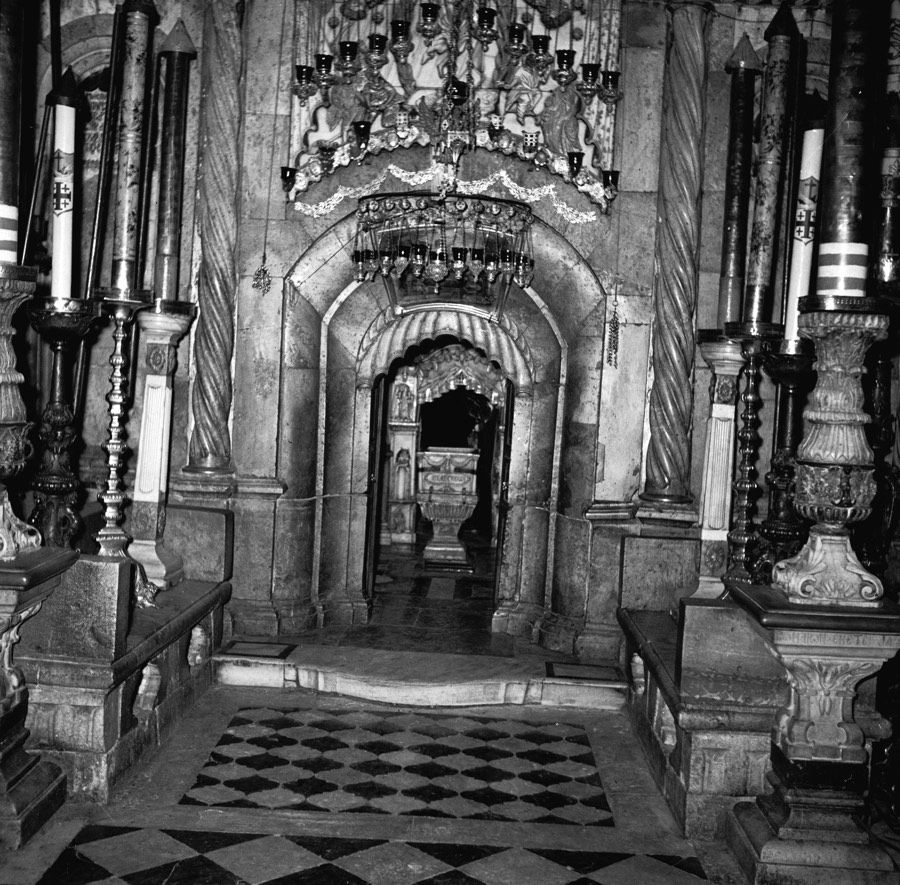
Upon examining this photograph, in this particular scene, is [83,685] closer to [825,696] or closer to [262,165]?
[825,696]

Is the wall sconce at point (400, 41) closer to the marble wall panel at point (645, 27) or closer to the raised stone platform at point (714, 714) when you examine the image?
the marble wall panel at point (645, 27)

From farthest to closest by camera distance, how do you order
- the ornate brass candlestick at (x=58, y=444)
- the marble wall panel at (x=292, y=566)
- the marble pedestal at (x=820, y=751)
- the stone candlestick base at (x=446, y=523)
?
the stone candlestick base at (x=446, y=523) < the marble wall panel at (x=292, y=566) < the ornate brass candlestick at (x=58, y=444) < the marble pedestal at (x=820, y=751)

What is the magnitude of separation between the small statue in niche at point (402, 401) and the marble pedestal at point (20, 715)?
6859mm

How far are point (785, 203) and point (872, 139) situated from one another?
1.41m

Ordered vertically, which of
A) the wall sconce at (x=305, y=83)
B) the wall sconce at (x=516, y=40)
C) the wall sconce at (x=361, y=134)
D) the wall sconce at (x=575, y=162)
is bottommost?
the wall sconce at (x=575, y=162)

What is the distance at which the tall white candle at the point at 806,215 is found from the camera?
518 cm

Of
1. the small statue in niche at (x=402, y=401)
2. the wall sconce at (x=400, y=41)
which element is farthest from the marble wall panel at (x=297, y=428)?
the small statue in niche at (x=402, y=401)

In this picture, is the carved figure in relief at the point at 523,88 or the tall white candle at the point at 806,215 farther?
the carved figure in relief at the point at 523,88

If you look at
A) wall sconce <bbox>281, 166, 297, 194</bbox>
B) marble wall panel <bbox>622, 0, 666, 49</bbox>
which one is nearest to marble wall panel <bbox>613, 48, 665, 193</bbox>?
marble wall panel <bbox>622, 0, 666, 49</bbox>

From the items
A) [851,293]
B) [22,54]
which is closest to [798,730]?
[851,293]

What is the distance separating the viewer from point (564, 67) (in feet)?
24.5

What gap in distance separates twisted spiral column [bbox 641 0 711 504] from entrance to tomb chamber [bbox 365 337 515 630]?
2.29 meters

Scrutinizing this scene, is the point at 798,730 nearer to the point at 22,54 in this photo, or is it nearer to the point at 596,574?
the point at 596,574

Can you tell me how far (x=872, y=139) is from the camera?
464cm
